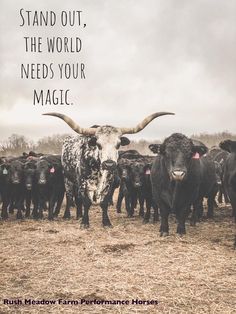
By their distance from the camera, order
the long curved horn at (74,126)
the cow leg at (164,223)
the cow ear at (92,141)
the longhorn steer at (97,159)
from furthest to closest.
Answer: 1. the long curved horn at (74,126)
2. the cow ear at (92,141)
3. the longhorn steer at (97,159)
4. the cow leg at (164,223)

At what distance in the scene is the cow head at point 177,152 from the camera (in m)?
7.39

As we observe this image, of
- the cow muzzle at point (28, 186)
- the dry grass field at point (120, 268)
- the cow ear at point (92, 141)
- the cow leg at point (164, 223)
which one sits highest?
the cow ear at point (92, 141)

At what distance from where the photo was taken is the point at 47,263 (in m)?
5.85

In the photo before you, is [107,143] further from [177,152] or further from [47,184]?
[47,184]

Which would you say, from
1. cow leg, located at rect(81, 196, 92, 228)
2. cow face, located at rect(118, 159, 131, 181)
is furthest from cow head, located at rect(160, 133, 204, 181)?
cow face, located at rect(118, 159, 131, 181)

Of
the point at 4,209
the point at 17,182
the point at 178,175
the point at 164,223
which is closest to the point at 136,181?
the point at 164,223

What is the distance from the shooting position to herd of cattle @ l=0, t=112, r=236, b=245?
7715 millimetres

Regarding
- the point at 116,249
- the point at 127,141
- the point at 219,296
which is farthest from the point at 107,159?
the point at 219,296

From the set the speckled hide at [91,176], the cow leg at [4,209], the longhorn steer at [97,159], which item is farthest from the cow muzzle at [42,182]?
the longhorn steer at [97,159]

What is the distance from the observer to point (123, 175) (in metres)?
11.0

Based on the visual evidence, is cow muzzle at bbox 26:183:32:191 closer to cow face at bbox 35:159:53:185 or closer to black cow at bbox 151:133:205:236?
cow face at bbox 35:159:53:185

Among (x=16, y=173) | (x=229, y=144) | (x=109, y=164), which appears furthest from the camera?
(x=16, y=173)

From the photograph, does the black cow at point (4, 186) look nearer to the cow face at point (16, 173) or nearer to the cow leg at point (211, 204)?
the cow face at point (16, 173)

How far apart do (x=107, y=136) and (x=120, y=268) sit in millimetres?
4026
